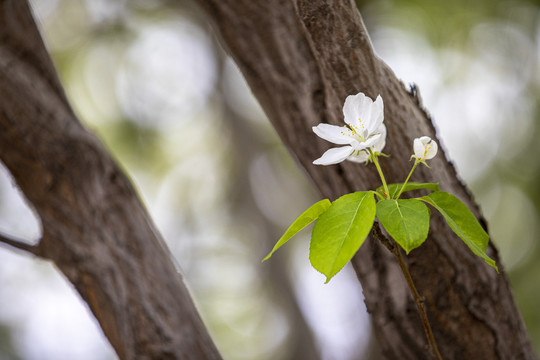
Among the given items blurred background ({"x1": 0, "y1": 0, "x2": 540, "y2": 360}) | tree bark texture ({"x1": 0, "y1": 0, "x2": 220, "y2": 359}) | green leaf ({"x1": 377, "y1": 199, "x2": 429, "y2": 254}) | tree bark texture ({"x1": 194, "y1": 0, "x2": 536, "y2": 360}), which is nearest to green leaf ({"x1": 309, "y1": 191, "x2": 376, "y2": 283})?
green leaf ({"x1": 377, "y1": 199, "x2": 429, "y2": 254})

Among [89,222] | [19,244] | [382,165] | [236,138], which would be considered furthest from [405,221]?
[236,138]

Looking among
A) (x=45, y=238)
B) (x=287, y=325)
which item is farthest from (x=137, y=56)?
(x=45, y=238)

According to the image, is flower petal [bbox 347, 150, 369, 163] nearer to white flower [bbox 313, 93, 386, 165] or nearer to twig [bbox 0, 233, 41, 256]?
white flower [bbox 313, 93, 386, 165]

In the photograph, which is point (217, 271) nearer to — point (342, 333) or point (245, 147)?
point (245, 147)

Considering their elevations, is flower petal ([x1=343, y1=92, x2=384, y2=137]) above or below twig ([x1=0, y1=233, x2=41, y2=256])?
above

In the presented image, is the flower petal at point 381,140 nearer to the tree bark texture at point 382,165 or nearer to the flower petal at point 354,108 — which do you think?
the flower petal at point 354,108

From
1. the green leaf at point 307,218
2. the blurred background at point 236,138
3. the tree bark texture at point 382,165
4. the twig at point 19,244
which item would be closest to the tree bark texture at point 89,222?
the twig at point 19,244
